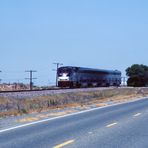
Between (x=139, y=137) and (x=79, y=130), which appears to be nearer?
(x=139, y=137)

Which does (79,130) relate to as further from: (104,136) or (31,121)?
(31,121)

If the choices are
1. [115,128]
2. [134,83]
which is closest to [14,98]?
[115,128]

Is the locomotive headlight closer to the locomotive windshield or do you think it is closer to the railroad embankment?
the locomotive windshield

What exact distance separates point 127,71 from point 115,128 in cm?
8846

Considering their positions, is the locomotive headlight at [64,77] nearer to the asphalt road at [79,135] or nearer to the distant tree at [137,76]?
the distant tree at [137,76]

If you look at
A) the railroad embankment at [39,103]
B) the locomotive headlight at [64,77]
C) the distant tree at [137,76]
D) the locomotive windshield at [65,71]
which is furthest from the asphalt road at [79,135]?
the distant tree at [137,76]

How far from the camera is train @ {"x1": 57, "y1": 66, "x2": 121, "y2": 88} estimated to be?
70312 millimetres

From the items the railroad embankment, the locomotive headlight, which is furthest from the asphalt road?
the locomotive headlight

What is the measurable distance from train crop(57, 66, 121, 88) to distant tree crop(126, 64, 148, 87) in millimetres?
13174

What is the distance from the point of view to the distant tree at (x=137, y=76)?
103 m

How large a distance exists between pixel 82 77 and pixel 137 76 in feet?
102

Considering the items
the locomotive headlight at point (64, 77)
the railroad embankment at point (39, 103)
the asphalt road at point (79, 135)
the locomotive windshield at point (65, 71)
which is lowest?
the asphalt road at point (79, 135)

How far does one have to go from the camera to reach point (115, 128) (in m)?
19.0

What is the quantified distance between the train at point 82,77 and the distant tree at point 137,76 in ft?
43.2
